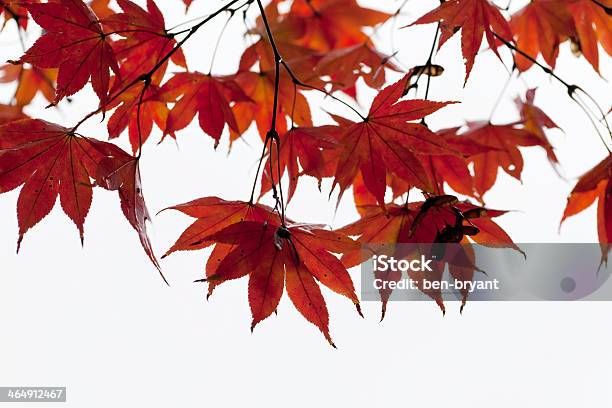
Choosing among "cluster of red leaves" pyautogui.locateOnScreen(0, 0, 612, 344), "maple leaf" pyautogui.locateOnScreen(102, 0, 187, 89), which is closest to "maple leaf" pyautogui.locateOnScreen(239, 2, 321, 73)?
"cluster of red leaves" pyautogui.locateOnScreen(0, 0, 612, 344)

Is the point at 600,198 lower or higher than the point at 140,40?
lower

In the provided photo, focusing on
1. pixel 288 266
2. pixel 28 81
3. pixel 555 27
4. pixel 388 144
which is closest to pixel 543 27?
pixel 555 27

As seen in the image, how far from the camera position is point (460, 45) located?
54 centimetres

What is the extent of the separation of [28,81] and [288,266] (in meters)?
0.51

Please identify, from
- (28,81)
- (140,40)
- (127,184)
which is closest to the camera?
(127,184)

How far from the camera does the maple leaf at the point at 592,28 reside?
2.38 ft

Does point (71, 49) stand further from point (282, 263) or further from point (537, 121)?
point (537, 121)

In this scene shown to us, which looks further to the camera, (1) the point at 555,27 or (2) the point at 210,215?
(1) the point at 555,27

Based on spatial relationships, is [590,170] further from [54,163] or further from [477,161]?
[54,163]

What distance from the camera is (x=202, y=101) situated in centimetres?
67

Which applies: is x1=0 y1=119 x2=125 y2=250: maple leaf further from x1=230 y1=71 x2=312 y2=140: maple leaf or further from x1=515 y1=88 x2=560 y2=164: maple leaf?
x1=515 y1=88 x2=560 y2=164: maple leaf

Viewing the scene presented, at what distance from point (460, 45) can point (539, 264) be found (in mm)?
372

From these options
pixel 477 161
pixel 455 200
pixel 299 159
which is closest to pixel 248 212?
pixel 299 159

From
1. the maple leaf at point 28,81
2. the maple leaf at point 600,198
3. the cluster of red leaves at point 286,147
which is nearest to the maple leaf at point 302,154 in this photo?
the cluster of red leaves at point 286,147
